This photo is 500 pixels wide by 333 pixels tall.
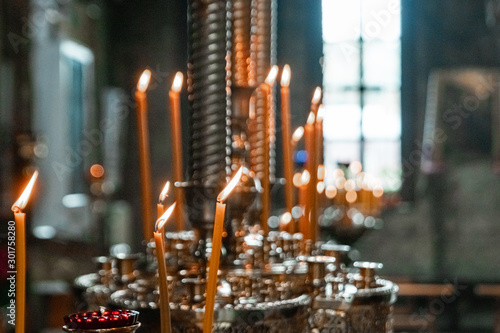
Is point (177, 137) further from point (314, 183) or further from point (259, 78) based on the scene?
point (314, 183)

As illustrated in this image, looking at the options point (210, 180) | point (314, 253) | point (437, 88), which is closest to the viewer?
point (210, 180)

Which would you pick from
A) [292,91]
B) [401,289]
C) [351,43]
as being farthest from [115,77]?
[401,289]

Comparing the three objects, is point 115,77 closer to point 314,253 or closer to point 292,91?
point 292,91

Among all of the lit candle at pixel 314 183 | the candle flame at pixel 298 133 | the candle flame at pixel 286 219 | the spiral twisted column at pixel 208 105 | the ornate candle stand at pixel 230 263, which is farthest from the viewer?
the candle flame at pixel 298 133

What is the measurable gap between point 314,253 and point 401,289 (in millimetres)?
5035

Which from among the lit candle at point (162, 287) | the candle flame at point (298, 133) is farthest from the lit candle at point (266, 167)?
the lit candle at point (162, 287)

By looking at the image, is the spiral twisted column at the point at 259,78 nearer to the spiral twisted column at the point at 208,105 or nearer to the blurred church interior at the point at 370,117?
the spiral twisted column at the point at 208,105

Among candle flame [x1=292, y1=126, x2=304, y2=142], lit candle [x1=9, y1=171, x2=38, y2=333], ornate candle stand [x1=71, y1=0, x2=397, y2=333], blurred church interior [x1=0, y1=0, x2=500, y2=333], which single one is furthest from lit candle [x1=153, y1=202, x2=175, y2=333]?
blurred church interior [x1=0, y1=0, x2=500, y2=333]

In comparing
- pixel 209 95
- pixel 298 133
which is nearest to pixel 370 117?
pixel 298 133

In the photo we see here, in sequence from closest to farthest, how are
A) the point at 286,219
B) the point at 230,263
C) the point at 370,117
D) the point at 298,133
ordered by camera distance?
the point at 230,263
the point at 286,219
the point at 298,133
the point at 370,117

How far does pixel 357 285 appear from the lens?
149cm

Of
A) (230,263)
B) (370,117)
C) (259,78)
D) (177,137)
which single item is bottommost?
(230,263)

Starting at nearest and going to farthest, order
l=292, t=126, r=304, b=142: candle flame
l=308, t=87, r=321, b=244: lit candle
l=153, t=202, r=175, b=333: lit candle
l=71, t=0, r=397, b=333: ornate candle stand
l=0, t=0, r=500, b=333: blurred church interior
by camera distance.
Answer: l=153, t=202, r=175, b=333: lit candle → l=71, t=0, r=397, b=333: ornate candle stand → l=308, t=87, r=321, b=244: lit candle → l=292, t=126, r=304, b=142: candle flame → l=0, t=0, r=500, b=333: blurred church interior

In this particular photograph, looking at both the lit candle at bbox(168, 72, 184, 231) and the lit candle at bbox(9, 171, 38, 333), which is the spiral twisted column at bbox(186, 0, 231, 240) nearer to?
the lit candle at bbox(168, 72, 184, 231)
